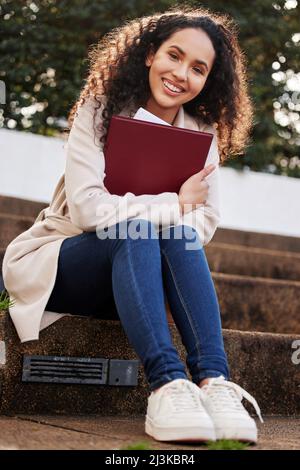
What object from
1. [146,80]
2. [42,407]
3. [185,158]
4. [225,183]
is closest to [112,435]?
[42,407]

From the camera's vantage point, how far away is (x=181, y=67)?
2.06 meters

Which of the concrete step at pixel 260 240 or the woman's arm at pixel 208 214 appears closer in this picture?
the woman's arm at pixel 208 214

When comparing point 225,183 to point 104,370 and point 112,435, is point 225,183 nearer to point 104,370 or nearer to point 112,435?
point 104,370

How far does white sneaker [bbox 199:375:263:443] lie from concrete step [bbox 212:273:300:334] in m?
1.08

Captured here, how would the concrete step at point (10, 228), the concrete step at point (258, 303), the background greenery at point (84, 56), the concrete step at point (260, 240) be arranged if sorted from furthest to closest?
the background greenery at point (84, 56) → the concrete step at point (260, 240) → the concrete step at point (10, 228) → the concrete step at point (258, 303)

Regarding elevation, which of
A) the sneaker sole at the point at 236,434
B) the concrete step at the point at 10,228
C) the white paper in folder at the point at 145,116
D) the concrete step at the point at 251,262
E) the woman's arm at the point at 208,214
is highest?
the white paper in folder at the point at 145,116

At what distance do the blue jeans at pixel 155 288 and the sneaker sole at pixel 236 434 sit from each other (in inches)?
5.6

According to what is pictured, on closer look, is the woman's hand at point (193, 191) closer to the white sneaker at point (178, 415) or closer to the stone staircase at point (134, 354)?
the stone staircase at point (134, 354)

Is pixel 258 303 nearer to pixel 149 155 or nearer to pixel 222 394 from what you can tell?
pixel 149 155

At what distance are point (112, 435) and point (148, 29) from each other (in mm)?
1144

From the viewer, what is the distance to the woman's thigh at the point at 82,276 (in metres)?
1.82

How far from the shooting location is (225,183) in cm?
560

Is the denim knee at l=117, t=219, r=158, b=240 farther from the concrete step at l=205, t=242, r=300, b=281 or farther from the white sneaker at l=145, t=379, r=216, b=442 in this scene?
the concrete step at l=205, t=242, r=300, b=281

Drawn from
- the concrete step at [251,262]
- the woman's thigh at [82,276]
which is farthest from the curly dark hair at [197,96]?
the concrete step at [251,262]
